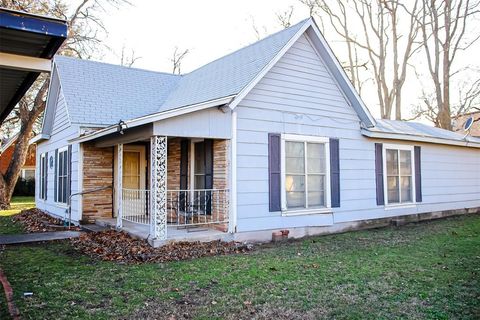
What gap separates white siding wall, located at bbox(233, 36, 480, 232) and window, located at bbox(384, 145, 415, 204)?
484 mm

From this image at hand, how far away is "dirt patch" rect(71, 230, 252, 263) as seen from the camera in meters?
7.29

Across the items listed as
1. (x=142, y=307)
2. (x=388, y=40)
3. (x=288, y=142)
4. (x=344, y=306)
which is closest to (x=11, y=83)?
(x=142, y=307)

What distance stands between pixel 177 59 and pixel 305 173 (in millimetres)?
28523

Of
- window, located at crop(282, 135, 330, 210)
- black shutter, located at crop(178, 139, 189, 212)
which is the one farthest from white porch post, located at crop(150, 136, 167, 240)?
window, located at crop(282, 135, 330, 210)

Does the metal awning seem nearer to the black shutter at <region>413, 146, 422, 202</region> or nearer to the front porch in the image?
the front porch

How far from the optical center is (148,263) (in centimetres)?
694

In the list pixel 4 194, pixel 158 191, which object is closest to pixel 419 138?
pixel 158 191

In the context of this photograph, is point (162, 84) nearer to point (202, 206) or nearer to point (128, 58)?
point (202, 206)

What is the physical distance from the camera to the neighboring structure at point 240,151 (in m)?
8.75

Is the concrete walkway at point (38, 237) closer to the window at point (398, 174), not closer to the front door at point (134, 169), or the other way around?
the front door at point (134, 169)

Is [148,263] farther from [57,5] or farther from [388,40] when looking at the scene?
[388,40]

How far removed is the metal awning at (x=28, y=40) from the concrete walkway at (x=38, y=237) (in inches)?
221

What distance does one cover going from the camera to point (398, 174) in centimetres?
1263

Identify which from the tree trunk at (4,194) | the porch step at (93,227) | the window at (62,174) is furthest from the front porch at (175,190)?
the tree trunk at (4,194)
